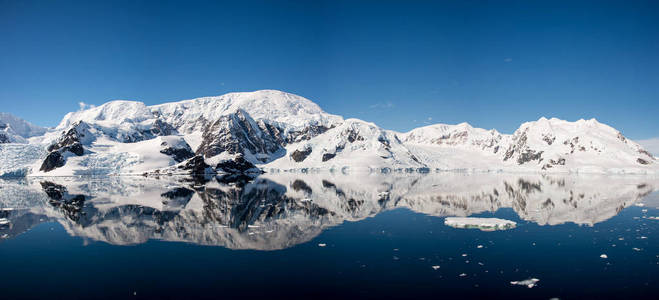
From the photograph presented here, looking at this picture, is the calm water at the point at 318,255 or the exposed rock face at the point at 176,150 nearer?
the calm water at the point at 318,255

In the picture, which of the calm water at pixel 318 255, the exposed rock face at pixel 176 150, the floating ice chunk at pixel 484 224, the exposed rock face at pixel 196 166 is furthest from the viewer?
the exposed rock face at pixel 176 150

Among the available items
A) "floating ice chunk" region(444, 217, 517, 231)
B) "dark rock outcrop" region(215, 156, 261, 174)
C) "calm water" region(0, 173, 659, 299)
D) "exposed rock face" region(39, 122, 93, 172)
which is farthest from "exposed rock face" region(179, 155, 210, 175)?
"floating ice chunk" region(444, 217, 517, 231)

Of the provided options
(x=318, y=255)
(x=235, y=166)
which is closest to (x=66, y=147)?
(x=235, y=166)

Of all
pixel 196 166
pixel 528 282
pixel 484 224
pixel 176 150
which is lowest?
pixel 528 282

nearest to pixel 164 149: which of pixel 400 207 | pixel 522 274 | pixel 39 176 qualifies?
pixel 39 176

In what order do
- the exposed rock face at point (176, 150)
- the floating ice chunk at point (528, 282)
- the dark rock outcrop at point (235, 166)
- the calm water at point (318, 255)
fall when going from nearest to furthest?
1. the calm water at point (318, 255)
2. the floating ice chunk at point (528, 282)
3. the dark rock outcrop at point (235, 166)
4. the exposed rock face at point (176, 150)

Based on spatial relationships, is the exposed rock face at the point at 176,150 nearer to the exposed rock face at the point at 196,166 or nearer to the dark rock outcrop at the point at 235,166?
the exposed rock face at the point at 196,166

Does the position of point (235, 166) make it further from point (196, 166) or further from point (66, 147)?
point (66, 147)

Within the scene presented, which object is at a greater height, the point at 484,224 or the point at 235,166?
the point at 235,166

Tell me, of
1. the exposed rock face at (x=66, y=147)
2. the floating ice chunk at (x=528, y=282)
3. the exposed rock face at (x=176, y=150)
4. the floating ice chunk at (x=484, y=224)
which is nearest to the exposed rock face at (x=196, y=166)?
the exposed rock face at (x=176, y=150)

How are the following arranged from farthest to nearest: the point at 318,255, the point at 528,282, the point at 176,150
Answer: the point at 176,150, the point at 318,255, the point at 528,282

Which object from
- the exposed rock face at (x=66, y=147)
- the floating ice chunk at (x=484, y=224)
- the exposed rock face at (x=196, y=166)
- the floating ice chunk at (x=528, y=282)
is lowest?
the floating ice chunk at (x=528, y=282)

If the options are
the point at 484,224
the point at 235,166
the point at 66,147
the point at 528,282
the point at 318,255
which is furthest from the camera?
the point at 66,147

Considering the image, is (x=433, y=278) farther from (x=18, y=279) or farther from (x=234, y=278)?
(x=18, y=279)
